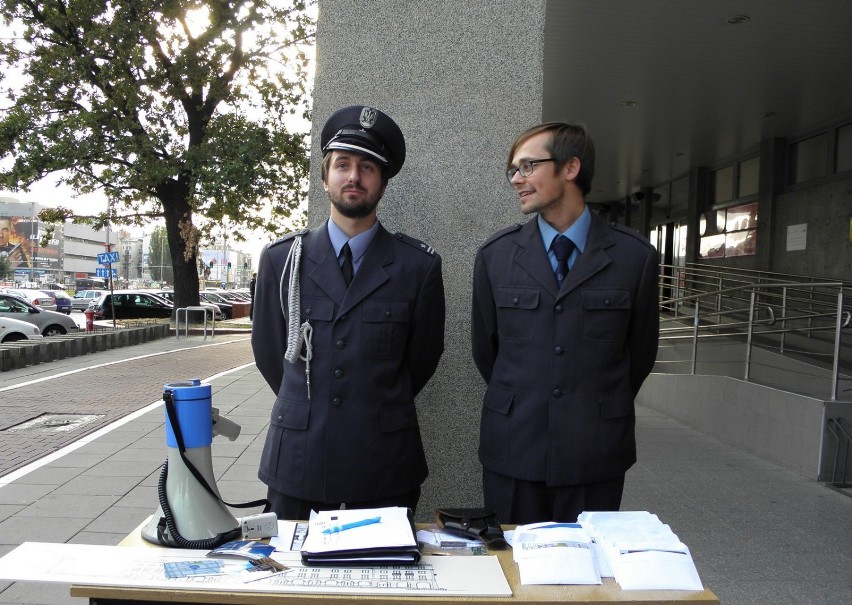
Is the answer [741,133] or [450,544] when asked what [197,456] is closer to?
[450,544]

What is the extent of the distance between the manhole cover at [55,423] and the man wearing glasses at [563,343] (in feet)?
23.0

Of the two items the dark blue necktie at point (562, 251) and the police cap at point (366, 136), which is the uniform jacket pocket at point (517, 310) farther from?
the police cap at point (366, 136)

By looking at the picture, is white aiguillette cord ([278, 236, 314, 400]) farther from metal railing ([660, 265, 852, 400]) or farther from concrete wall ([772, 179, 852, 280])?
concrete wall ([772, 179, 852, 280])

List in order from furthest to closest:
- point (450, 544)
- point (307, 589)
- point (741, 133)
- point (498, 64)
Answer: point (741, 133) < point (498, 64) < point (450, 544) < point (307, 589)

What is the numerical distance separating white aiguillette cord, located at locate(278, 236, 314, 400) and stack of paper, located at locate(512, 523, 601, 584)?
885 millimetres

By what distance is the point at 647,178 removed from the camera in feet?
65.8

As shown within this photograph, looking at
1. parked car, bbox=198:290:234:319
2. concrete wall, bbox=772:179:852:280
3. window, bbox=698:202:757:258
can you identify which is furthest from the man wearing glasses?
parked car, bbox=198:290:234:319

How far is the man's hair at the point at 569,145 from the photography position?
2.44 m

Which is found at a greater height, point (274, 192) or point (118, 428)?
point (274, 192)

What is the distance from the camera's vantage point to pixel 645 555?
68.0 inches

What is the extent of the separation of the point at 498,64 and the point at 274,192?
692 inches

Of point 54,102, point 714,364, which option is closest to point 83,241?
point 54,102

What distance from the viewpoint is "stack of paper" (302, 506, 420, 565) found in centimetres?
177

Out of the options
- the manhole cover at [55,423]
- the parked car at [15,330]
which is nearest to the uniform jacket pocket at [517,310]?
the manhole cover at [55,423]
